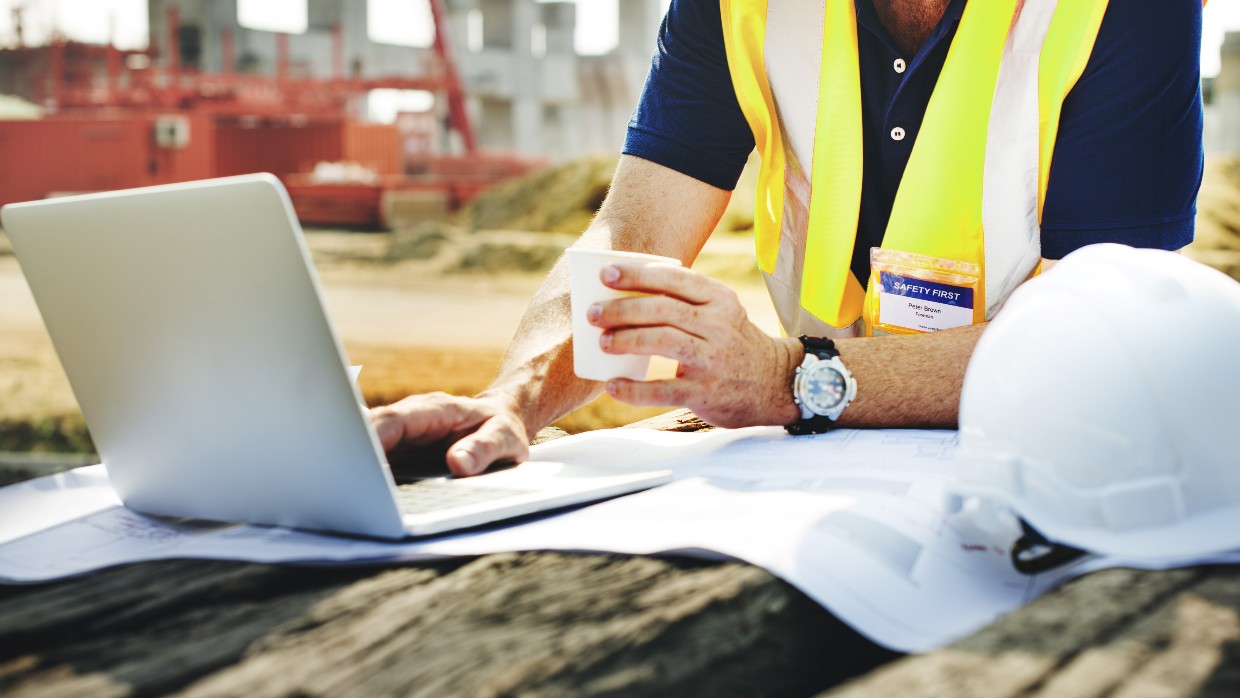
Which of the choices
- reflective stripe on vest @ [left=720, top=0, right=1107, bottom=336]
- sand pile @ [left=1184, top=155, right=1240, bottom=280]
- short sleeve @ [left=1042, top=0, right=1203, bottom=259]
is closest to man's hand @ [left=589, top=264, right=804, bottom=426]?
reflective stripe on vest @ [left=720, top=0, right=1107, bottom=336]

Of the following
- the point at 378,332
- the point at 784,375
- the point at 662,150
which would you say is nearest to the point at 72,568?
the point at 784,375

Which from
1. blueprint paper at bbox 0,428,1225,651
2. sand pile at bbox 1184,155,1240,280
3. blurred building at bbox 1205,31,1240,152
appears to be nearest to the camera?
blueprint paper at bbox 0,428,1225,651

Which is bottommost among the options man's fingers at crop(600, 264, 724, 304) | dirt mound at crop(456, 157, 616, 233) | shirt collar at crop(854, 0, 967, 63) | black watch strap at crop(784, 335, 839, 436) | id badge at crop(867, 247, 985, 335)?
dirt mound at crop(456, 157, 616, 233)

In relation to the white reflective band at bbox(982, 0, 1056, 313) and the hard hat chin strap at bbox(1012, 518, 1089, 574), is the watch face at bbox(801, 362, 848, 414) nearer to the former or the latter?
the white reflective band at bbox(982, 0, 1056, 313)

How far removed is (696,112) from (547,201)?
36.6 feet

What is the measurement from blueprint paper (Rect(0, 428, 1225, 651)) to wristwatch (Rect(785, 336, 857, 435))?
6.0 inches

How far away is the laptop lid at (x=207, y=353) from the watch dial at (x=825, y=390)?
1.91 feet

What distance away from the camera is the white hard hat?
71 cm

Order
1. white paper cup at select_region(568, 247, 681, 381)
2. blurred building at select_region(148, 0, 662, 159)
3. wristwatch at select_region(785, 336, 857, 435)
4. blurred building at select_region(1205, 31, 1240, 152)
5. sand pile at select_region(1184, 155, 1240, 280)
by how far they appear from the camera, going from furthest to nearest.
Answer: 1. blurred building at select_region(148, 0, 662, 159)
2. blurred building at select_region(1205, 31, 1240, 152)
3. sand pile at select_region(1184, 155, 1240, 280)
4. wristwatch at select_region(785, 336, 857, 435)
5. white paper cup at select_region(568, 247, 681, 381)

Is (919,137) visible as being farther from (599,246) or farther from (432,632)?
(432,632)

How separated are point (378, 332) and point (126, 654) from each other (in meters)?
7.91

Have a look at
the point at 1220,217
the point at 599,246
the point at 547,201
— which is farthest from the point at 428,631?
the point at 547,201

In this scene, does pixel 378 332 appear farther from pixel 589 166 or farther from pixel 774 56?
pixel 774 56

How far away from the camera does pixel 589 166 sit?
1278 cm
